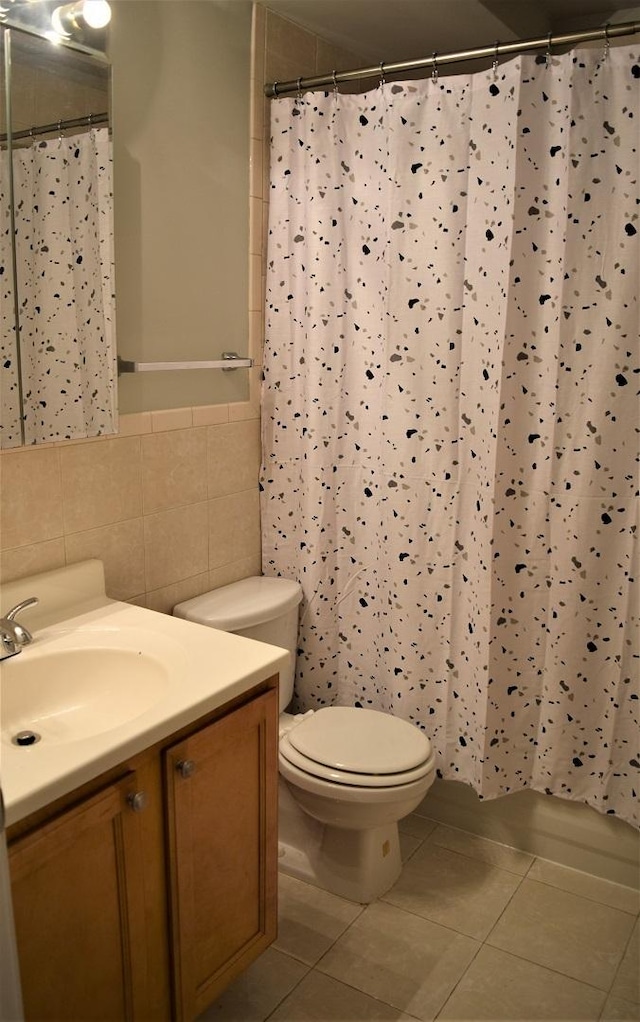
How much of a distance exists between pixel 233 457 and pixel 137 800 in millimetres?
1217

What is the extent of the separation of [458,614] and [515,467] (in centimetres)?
44

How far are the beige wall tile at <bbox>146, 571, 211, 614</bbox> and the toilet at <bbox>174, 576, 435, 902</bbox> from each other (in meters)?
0.03

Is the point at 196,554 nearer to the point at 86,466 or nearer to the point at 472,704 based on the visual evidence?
the point at 86,466

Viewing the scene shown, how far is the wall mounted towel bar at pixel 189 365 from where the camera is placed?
2055mm

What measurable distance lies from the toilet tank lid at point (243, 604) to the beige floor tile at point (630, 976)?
1.22 m

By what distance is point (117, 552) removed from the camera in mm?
2115

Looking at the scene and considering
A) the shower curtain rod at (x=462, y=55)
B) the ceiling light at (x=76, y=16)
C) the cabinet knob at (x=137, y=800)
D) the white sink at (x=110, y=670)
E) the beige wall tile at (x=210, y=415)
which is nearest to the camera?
the cabinet knob at (x=137, y=800)

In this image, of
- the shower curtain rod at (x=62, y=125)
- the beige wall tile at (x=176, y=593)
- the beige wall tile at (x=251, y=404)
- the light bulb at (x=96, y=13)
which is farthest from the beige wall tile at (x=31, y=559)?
the light bulb at (x=96, y=13)

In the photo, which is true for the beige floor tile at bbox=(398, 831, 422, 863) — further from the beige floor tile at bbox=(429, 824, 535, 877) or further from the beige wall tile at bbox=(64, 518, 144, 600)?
the beige wall tile at bbox=(64, 518, 144, 600)

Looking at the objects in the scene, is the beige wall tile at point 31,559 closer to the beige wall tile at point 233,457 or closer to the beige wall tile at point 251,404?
the beige wall tile at point 233,457

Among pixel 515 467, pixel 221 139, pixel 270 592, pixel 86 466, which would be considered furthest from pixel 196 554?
pixel 221 139

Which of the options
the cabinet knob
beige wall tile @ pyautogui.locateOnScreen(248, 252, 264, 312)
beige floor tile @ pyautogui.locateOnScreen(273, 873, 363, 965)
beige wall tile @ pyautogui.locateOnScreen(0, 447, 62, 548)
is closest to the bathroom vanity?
the cabinet knob

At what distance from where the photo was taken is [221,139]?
7.42 ft

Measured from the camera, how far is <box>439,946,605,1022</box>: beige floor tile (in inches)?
74.0
